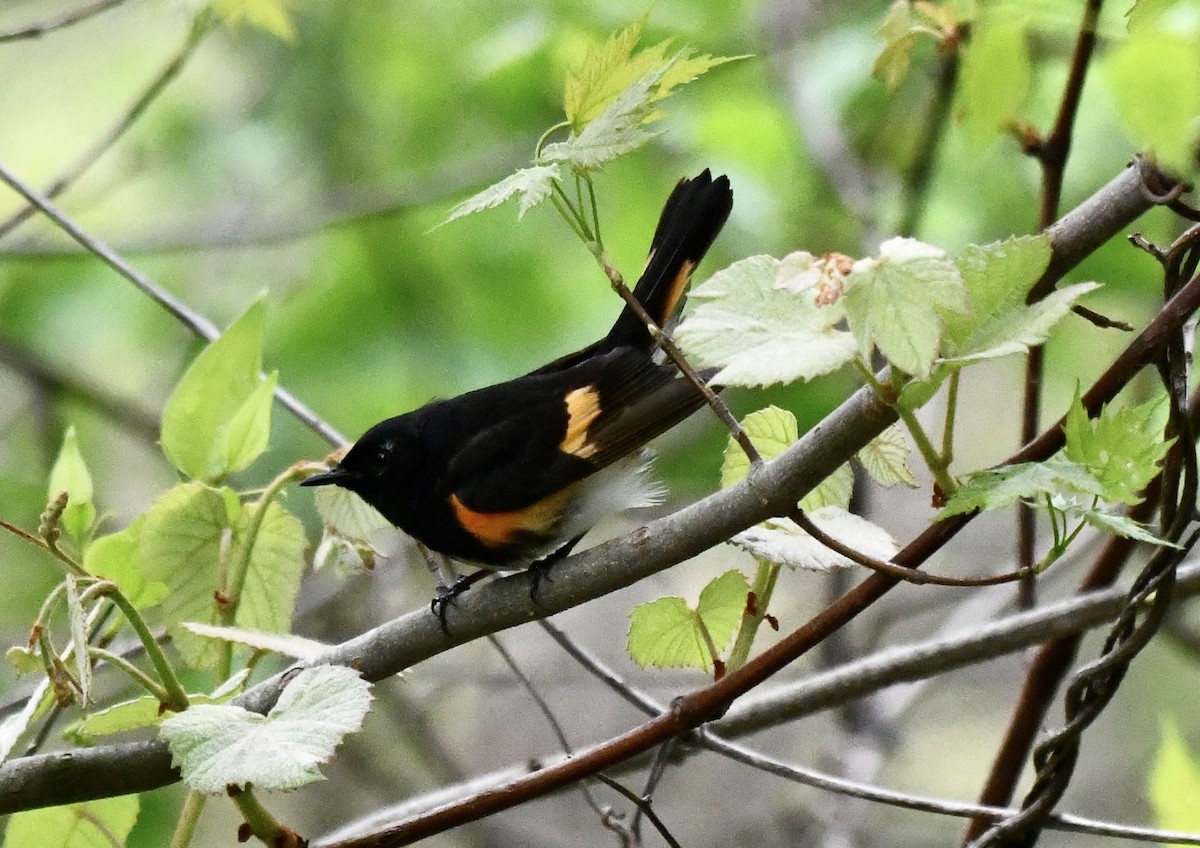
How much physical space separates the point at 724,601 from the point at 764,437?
16 cm

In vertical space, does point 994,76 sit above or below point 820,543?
above

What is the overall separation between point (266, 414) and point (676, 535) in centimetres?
64

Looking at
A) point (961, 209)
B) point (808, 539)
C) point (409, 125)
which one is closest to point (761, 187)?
point (961, 209)

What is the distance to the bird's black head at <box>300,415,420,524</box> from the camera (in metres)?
2.06

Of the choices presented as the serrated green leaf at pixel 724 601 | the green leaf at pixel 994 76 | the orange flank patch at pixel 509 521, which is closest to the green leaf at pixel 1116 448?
the green leaf at pixel 994 76

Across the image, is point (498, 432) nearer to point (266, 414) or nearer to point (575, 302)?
point (266, 414)

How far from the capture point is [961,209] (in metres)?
Answer: 3.08

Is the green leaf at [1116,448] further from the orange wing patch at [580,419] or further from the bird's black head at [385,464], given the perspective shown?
the bird's black head at [385,464]

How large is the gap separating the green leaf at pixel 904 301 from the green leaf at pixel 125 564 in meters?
0.91

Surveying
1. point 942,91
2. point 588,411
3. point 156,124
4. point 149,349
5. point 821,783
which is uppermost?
point 156,124

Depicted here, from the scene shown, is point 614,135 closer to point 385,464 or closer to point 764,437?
point 764,437

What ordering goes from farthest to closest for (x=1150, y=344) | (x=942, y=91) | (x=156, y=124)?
(x=156, y=124)
(x=942, y=91)
(x=1150, y=344)

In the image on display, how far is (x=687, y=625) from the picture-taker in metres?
1.20

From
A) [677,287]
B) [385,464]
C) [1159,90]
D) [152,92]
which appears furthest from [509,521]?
[1159,90]
